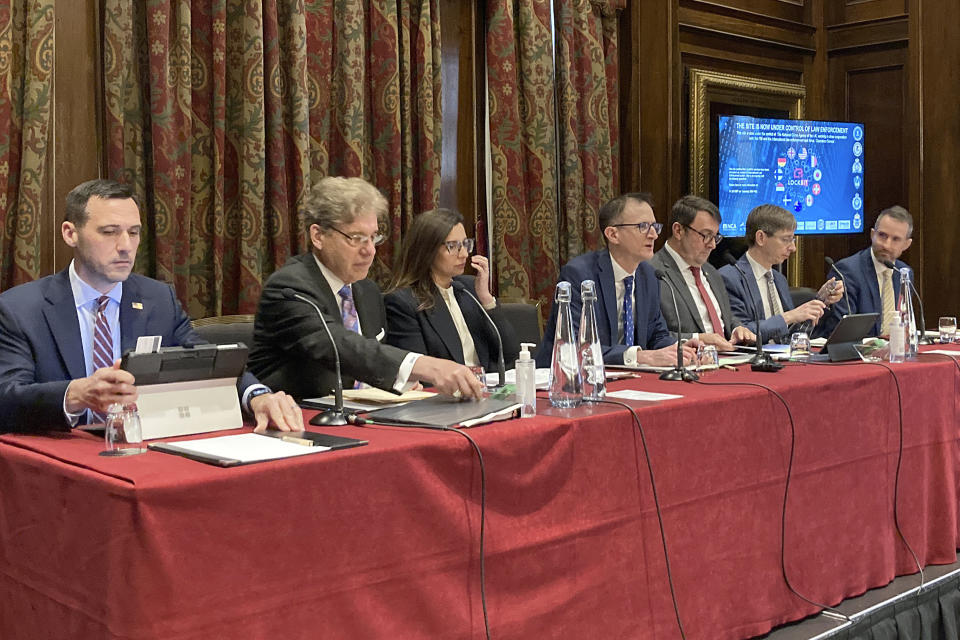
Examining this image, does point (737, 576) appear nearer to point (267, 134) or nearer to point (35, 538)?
point (35, 538)

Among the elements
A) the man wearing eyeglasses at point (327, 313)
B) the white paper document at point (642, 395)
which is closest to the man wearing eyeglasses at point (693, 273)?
→ the white paper document at point (642, 395)

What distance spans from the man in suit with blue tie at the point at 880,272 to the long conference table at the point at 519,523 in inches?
77.2

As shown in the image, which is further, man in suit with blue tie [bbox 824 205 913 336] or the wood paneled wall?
the wood paneled wall

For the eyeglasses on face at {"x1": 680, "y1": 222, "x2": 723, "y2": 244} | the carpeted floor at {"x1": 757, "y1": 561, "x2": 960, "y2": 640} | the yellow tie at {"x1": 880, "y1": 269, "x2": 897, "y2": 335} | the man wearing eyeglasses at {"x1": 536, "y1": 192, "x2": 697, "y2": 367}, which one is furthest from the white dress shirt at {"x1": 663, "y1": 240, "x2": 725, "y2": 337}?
the carpeted floor at {"x1": 757, "y1": 561, "x2": 960, "y2": 640}

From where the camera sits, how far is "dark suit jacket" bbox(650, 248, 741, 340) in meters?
4.14

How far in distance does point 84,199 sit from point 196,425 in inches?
27.5

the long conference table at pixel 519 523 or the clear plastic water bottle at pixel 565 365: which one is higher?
the clear plastic water bottle at pixel 565 365

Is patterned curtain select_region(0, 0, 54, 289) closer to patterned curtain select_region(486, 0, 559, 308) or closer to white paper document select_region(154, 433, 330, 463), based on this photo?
white paper document select_region(154, 433, 330, 463)

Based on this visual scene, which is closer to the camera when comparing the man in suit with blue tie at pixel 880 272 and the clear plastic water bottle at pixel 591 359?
the clear plastic water bottle at pixel 591 359

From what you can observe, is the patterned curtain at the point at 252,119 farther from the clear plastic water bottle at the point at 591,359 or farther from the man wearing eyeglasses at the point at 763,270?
the clear plastic water bottle at the point at 591,359

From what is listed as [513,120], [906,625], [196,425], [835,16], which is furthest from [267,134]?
[835,16]

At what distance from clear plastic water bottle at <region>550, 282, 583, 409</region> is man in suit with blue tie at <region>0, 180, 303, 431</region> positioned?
0.64 meters

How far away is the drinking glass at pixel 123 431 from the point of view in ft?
6.10

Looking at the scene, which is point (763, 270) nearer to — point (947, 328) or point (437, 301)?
point (947, 328)
